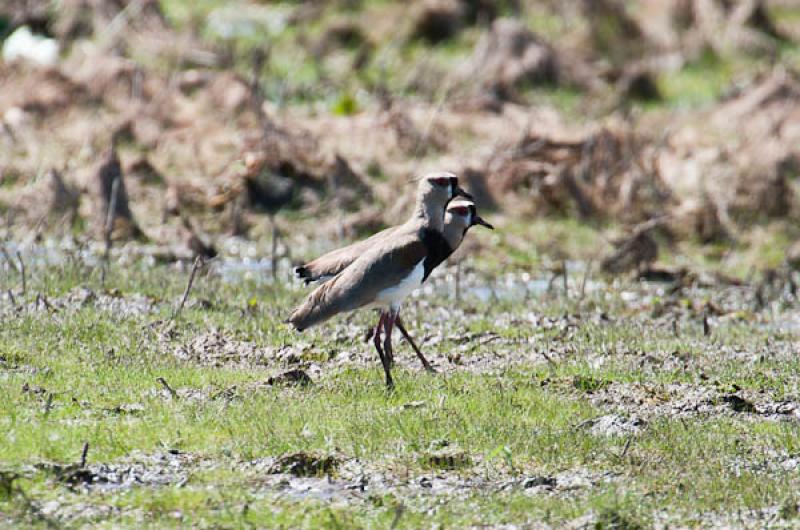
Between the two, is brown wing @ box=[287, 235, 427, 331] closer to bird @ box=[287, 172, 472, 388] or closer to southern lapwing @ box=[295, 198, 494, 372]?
bird @ box=[287, 172, 472, 388]

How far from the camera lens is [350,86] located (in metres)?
26.9

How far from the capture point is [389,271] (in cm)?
1095

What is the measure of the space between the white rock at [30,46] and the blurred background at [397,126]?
0.07 meters

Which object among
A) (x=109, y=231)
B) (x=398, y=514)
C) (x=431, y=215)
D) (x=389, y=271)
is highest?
(x=431, y=215)

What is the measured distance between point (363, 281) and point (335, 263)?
A: 0.85 metres

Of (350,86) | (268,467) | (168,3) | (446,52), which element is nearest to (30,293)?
(268,467)

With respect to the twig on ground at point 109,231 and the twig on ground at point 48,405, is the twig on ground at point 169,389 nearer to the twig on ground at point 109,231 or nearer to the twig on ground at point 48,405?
the twig on ground at point 48,405

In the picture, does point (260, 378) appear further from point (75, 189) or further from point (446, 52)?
point (446, 52)

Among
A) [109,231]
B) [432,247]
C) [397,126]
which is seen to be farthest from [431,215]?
[397,126]

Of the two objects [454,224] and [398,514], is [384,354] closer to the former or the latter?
[454,224]

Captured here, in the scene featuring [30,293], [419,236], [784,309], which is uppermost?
[419,236]

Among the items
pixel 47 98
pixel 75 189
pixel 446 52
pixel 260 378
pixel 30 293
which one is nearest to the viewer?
pixel 260 378

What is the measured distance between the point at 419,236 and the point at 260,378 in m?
1.69

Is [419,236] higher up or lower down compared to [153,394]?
higher up
